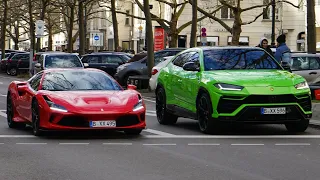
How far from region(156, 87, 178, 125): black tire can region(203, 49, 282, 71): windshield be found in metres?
1.83


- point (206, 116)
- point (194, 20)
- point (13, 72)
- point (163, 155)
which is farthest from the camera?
point (13, 72)

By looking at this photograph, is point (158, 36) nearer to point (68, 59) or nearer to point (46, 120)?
point (68, 59)

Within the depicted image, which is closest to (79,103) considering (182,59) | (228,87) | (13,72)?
(228,87)

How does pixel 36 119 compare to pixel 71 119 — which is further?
pixel 36 119

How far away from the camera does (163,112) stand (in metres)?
18.9

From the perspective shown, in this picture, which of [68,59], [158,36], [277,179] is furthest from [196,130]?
[158,36]

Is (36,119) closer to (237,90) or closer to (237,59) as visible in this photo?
(237,90)

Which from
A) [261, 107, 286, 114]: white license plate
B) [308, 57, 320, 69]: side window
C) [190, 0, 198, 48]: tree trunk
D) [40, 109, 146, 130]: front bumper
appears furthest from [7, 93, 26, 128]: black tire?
[190, 0, 198, 48]: tree trunk

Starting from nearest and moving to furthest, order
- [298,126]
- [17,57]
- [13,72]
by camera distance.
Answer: [298,126], [13,72], [17,57]

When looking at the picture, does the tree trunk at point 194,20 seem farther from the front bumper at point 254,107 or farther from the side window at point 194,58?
the front bumper at point 254,107

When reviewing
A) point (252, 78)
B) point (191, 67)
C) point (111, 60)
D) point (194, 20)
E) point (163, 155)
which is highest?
point (194, 20)

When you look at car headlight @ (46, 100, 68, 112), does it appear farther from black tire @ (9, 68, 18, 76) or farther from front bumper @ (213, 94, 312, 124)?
black tire @ (9, 68, 18, 76)

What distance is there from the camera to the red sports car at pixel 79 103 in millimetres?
15164

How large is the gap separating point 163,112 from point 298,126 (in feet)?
10.7
